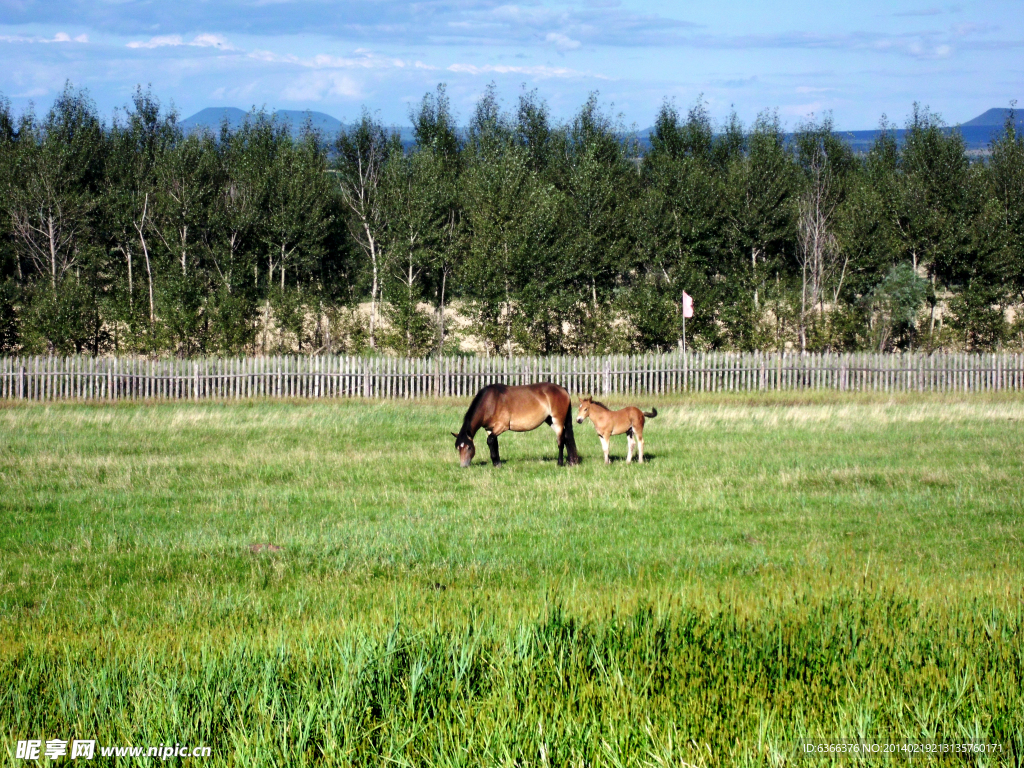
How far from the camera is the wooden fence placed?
30.0 m

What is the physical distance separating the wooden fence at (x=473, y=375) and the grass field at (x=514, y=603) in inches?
481

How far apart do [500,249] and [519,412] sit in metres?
23.6

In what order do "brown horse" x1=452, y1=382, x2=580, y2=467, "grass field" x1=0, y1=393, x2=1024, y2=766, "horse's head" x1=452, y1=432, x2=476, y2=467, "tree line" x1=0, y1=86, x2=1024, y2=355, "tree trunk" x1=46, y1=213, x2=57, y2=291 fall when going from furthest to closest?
"tree trunk" x1=46, y1=213, x2=57, y2=291 < "tree line" x1=0, y1=86, x2=1024, y2=355 < "brown horse" x1=452, y1=382, x2=580, y2=467 < "horse's head" x1=452, y1=432, x2=476, y2=467 < "grass field" x1=0, y1=393, x2=1024, y2=766

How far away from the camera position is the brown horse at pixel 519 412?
16438 mm

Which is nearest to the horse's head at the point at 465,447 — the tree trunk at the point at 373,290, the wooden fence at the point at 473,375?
the wooden fence at the point at 473,375

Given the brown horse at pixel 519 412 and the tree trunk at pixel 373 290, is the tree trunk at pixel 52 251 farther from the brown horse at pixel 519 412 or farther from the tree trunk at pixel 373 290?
the brown horse at pixel 519 412

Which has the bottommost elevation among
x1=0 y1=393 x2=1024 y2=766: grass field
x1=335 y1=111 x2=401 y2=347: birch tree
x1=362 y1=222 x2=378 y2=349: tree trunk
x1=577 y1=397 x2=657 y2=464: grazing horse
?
x1=0 y1=393 x2=1024 y2=766: grass field

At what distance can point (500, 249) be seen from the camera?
39.5m

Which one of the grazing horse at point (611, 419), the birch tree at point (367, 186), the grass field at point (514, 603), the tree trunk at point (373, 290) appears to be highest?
the birch tree at point (367, 186)

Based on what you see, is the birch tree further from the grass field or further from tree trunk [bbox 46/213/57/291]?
the grass field

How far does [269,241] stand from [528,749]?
4682 centimetres

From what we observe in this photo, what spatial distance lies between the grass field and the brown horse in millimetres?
728

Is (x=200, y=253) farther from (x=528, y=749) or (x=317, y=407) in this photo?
(x=528, y=749)

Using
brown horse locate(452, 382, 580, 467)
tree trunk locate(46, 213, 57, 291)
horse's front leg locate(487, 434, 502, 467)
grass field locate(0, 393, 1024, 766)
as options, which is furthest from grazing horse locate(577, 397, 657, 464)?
tree trunk locate(46, 213, 57, 291)
